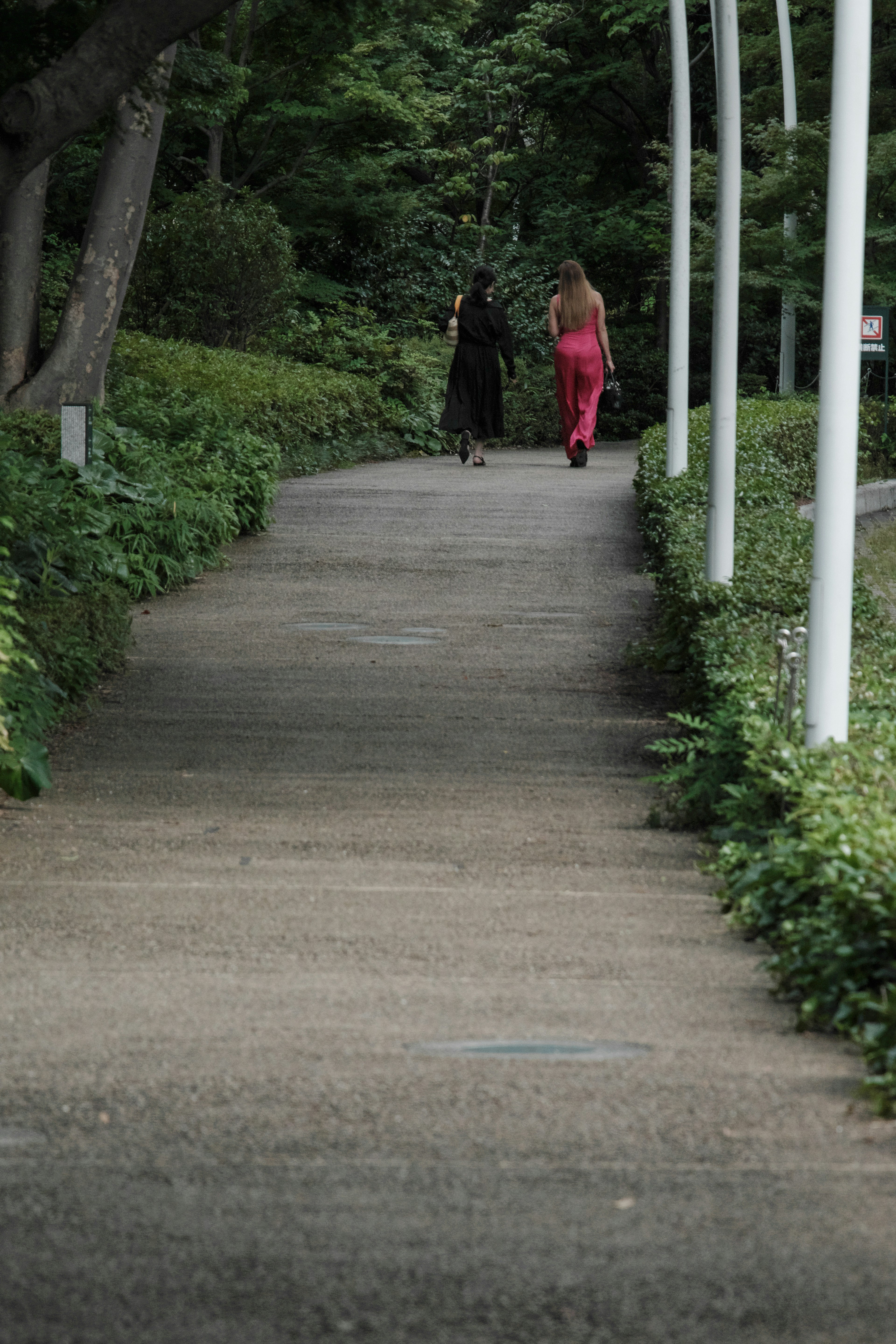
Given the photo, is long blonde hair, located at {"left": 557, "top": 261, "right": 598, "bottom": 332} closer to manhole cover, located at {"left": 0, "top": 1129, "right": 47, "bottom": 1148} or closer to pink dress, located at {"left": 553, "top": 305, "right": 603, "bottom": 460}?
pink dress, located at {"left": 553, "top": 305, "right": 603, "bottom": 460}

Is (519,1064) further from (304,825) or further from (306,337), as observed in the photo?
(306,337)

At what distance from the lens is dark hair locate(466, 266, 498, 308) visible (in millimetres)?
16219

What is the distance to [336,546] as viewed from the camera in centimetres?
1212

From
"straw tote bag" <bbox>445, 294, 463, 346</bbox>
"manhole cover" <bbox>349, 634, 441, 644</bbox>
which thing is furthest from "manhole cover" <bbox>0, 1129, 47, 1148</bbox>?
"straw tote bag" <bbox>445, 294, 463, 346</bbox>

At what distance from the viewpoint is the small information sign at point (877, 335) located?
76.4 ft

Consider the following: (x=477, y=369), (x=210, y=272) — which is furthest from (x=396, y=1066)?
(x=210, y=272)

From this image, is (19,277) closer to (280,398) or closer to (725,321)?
(280,398)

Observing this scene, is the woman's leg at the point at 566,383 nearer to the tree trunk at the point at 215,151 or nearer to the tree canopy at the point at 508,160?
the tree canopy at the point at 508,160

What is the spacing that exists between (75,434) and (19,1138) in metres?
8.13

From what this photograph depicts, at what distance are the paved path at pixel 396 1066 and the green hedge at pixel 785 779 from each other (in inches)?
4.5

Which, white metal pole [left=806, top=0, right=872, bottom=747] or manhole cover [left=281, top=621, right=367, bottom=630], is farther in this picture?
manhole cover [left=281, top=621, right=367, bottom=630]

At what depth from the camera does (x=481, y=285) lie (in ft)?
53.9

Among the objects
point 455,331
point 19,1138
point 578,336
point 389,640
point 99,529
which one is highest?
point 455,331

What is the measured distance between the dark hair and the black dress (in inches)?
1.5
